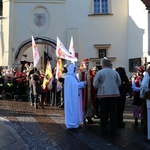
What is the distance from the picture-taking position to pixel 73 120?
32.0ft

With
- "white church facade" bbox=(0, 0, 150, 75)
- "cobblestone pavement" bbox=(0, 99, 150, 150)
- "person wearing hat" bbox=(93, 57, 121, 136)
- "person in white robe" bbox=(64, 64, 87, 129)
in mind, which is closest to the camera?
"cobblestone pavement" bbox=(0, 99, 150, 150)

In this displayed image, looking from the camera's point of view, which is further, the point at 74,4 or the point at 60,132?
the point at 74,4

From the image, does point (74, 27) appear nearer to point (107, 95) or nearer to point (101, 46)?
point (101, 46)

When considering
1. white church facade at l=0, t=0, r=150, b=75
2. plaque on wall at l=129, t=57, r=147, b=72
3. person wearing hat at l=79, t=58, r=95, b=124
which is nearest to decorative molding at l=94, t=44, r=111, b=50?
white church facade at l=0, t=0, r=150, b=75

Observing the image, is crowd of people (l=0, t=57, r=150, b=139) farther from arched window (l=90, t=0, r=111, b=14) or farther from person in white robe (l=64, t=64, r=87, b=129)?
arched window (l=90, t=0, r=111, b=14)

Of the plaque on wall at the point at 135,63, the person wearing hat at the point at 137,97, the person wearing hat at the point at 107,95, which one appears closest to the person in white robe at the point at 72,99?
the person wearing hat at the point at 107,95

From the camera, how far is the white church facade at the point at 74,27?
88.1 ft

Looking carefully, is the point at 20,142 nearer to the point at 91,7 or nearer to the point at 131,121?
the point at 131,121

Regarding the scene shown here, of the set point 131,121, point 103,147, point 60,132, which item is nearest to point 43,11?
point 131,121

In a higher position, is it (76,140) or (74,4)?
(74,4)

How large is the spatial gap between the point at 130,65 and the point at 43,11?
7.85 metres

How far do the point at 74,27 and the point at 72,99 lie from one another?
1767 cm

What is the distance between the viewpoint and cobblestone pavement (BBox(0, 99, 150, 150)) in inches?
301

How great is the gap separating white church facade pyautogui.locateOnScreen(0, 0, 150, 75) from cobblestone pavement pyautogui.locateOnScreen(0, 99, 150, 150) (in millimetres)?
14976
